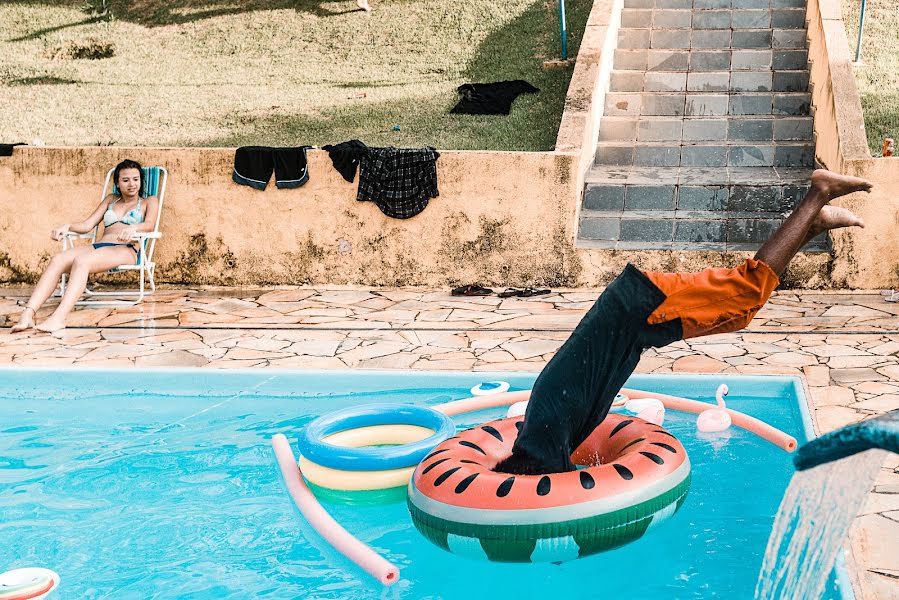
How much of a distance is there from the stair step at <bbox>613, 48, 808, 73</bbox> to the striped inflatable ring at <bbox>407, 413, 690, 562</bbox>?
794 cm

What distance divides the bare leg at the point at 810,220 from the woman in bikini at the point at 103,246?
5915 millimetres

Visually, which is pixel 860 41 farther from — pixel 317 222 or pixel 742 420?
pixel 742 420

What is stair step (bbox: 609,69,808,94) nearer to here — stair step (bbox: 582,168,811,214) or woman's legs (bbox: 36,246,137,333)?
stair step (bbox: 582,168,811,214)

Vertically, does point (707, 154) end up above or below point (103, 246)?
above

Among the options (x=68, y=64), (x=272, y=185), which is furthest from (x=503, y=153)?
(x=68, y=64)

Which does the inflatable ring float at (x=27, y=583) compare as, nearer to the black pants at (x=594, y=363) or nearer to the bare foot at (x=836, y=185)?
the black pants at (x=594, y=363)

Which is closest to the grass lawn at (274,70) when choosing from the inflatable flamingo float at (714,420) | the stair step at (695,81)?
the stair step at (695,81)

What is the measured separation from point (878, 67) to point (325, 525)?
974 cm

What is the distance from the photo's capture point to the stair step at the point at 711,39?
11.2m

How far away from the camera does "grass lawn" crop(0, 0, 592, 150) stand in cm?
1118

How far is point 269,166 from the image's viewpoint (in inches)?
349

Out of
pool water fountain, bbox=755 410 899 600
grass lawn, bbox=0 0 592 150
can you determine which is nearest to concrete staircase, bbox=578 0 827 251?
grass lawn, bbox=0 0 592 150

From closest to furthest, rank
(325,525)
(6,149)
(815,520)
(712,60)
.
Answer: (815,520)
(325,525)
(6,149)
(712,60)

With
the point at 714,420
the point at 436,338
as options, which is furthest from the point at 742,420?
the point at 436,338
